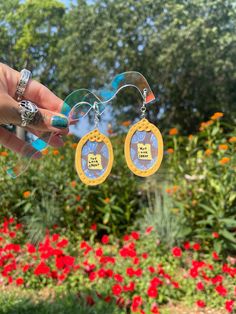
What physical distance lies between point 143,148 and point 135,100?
209 inches

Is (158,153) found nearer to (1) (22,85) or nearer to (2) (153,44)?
(1) (22,85)

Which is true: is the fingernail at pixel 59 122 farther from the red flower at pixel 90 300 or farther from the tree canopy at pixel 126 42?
→ the tree canopy at pixel 126 42

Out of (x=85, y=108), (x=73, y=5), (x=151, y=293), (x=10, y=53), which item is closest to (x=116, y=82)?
(x=85, y=108)

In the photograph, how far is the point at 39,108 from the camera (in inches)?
55.7

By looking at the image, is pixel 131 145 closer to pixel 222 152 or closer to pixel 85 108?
pixel 85 108

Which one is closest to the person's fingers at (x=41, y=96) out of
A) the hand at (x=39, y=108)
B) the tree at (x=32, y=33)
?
the hand at (x=39, y=108)

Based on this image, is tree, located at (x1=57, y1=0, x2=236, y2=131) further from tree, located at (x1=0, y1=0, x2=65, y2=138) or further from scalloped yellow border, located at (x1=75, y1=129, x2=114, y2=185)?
scalloped yellow border, located at (x1=75, y1=129, x2=114, y2=185)

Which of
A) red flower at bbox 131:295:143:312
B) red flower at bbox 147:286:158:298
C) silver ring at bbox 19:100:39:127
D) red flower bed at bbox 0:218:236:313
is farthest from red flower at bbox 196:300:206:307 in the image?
silver ring at bbox 19:100:39:127

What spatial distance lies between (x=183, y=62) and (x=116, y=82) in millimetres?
5491

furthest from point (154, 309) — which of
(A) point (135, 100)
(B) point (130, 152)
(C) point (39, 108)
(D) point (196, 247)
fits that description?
(A) point (135, 100)

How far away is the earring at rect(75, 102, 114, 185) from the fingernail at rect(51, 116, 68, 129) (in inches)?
3.4

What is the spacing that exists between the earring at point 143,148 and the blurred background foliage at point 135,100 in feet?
7.42

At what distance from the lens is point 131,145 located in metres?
1.37

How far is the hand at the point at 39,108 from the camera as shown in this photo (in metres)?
1.33
